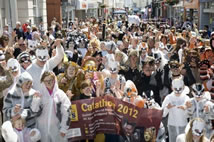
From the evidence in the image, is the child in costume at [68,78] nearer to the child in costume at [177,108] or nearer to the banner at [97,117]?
the banner at [97,117]

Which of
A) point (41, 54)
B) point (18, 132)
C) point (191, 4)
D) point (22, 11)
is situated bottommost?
point (18, 132)

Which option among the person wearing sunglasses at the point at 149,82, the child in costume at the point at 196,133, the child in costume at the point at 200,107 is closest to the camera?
the child in costume at the point at 196,133

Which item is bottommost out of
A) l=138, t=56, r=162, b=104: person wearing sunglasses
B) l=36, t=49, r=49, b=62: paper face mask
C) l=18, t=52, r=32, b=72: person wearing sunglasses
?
l=138, t=56, r=162, b=104: person wearing sunglasses

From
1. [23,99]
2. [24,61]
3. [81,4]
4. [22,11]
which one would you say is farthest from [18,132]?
[81,4]

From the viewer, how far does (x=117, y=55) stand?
8.06 meters

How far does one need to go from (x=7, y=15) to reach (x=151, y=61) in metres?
13.2

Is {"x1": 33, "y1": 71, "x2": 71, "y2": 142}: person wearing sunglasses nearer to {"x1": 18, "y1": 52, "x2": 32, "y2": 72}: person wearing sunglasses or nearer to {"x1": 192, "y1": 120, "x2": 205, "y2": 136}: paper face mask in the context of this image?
{"x1": 18, "y1": 52, "x2": 32, "y2": 72}: person wearing sunglasses

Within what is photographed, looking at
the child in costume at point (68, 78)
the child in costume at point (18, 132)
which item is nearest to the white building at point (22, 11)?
the child in costume at point (68, 78)

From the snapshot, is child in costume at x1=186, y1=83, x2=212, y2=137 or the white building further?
the white building

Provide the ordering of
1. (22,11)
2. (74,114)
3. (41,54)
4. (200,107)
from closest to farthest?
(74,114), (200,107), (41,54), (22,11)

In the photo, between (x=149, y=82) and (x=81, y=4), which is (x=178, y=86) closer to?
(x=149, y=82)

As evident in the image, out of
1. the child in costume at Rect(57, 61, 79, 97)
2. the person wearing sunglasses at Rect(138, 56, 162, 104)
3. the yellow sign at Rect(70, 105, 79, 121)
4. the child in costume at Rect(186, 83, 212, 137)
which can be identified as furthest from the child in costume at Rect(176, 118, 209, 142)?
the person wearing sunglasses at Rect(138, 56, 162, 104)

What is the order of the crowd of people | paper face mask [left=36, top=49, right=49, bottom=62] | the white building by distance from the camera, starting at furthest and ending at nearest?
the white building < paper face mask [left=36, top=49, right=49, bottom=62] < the crowd of people

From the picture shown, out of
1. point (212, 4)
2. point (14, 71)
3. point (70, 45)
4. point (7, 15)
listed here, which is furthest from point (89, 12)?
point (14, 71)
